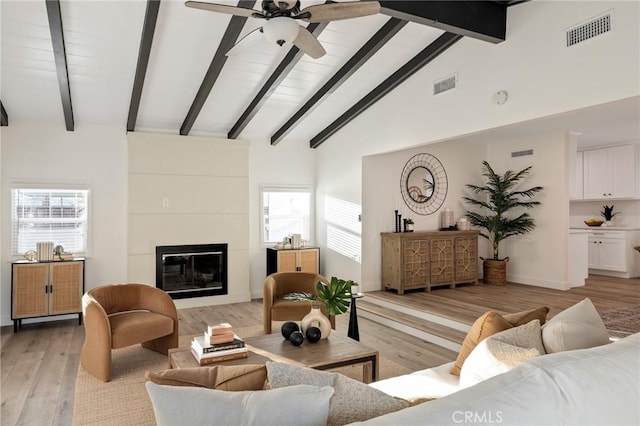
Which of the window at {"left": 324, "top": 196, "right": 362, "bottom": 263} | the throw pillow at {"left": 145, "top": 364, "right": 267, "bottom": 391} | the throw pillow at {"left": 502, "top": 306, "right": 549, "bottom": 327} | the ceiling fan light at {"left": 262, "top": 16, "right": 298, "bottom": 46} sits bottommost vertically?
the throw pillow at {"left": 502, "top": 306, "right": 549, "bottom": 327}

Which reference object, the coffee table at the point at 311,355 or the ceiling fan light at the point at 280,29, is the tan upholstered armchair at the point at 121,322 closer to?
the coffee table at the point at 311,355

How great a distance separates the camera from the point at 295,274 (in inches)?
190

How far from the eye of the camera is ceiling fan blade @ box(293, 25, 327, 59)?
283 centimetres

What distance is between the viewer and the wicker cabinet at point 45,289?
5.01 m

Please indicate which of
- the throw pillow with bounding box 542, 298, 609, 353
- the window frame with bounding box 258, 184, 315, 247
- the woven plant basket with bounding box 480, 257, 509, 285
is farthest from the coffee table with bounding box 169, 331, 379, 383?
the woven plant basket with bounding box 480, 257, 509, 285

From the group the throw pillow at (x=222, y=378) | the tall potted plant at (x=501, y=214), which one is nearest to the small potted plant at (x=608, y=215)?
the tall potted plant at (x=501, y=214)

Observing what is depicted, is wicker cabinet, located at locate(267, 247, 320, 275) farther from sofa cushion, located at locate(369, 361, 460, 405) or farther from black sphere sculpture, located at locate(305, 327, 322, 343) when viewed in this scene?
sofa cushion, located at locate(369, 361, 460, 405)

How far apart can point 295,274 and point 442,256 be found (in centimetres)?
277

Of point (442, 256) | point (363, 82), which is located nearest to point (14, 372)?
point (363, 82)

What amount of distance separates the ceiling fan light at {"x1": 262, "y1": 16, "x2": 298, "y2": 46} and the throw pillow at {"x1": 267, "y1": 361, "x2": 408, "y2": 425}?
2.07 meters

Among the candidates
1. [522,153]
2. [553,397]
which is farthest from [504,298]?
[553,397]

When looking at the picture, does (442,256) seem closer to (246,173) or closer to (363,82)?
(363,82)

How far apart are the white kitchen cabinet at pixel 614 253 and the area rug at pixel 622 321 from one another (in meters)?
2.83

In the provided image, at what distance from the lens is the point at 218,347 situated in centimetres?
297
